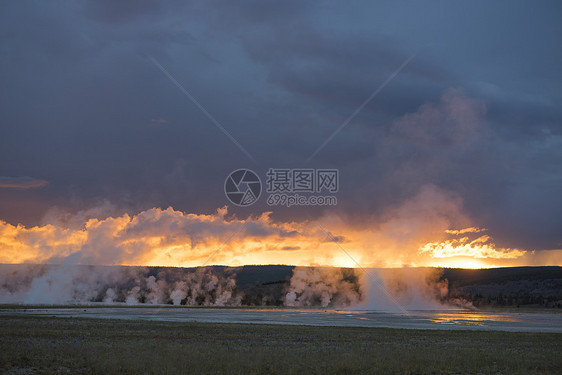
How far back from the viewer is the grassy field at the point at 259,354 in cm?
3130

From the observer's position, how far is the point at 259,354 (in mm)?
36094

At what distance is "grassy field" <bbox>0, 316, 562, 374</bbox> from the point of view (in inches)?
1232

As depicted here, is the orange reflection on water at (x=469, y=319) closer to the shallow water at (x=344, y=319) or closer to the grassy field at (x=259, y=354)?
the shallow water at (x=344, y=319)

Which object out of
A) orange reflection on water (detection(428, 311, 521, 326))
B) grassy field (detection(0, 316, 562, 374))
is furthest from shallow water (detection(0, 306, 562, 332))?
grassy field (detection(0, 316, 562, 374))

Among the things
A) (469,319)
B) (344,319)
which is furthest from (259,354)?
(469,319)

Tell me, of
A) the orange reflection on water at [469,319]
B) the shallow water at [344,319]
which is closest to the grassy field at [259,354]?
the shallow water at [344,319]

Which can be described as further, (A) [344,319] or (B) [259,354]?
(A) [344,319]

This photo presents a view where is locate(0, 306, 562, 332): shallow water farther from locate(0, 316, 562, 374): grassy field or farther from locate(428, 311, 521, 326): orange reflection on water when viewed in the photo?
locate(0, 316, 562, 374): grassy field

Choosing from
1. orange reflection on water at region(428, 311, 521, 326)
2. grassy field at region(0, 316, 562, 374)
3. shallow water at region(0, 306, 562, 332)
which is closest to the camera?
grassy field at region(0, 316, 562, 374)

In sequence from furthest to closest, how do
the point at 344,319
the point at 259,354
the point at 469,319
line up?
the point at 469,319, the point at 344,319, the point at 259,354

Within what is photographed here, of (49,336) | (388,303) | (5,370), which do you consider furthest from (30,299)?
(5,370)

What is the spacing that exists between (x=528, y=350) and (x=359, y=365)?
1838 cm

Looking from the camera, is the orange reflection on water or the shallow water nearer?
the shallow water

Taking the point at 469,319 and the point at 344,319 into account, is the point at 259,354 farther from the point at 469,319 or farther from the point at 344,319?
the point at 469,319
